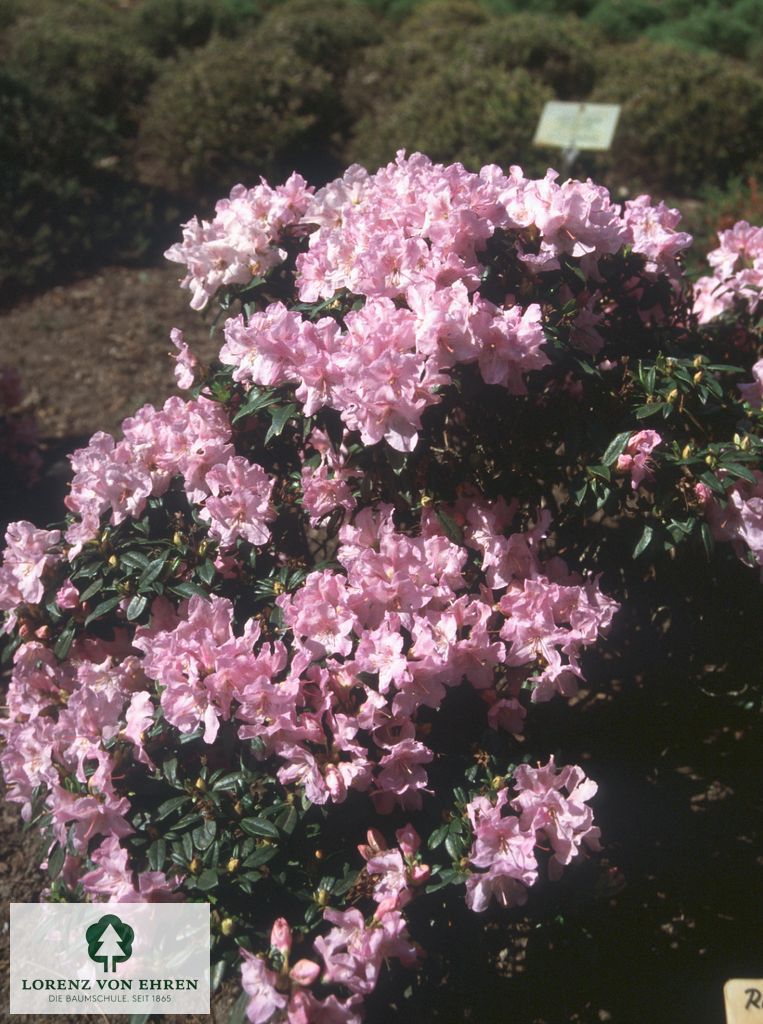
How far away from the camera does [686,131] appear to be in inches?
260

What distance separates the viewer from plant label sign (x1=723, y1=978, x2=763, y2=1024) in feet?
5.43

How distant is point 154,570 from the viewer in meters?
2.11

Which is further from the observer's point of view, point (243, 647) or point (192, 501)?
point (192, 501)

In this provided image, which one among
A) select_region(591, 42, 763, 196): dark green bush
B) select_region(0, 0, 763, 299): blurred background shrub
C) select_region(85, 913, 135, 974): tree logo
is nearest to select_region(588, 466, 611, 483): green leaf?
select_region(85, 913, 135, 974): tree logo

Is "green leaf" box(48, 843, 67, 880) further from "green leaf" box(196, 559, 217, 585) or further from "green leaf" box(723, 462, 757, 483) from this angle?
"green leaf" box(723, 462, 757, 483)

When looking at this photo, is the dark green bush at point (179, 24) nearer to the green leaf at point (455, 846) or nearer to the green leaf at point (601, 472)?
the green leaf at point (601, 472)

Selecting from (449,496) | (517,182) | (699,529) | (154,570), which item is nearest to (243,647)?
(154,570)

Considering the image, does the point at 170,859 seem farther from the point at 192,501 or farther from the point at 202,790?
the point at 192,501

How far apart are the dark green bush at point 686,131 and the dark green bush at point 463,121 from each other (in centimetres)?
71

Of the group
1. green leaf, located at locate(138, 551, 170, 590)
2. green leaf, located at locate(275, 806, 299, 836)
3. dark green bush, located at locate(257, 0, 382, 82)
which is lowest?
green leaf, located at locate(275, 806, 299, 836)

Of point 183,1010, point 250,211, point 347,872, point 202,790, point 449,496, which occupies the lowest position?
point 183,1010

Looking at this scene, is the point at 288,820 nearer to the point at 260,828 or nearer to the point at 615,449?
the point at 260,828

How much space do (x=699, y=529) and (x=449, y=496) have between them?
60 cm

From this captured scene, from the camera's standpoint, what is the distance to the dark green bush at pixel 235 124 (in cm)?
654
